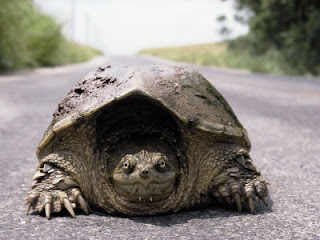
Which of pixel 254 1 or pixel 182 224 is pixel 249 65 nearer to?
pixel 254 1

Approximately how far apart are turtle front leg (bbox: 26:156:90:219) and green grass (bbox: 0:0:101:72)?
31.2 feet

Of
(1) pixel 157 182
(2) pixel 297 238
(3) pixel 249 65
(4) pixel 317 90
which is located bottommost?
(2) pixel 297 238

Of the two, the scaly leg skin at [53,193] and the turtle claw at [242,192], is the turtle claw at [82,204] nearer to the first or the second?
the scaly leg skin at [53,193]

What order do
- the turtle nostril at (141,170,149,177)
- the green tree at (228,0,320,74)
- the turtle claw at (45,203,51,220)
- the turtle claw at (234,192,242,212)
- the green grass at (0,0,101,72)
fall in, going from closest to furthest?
the turtle nostril at (141,170,149,177) < the turtle claw at (45,203,51,220) < the turtle claw at (234,192,242,212) < the green grass at (0,0,101,72) < the green tree at (228,0,320,74)

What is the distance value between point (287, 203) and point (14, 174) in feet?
5.77

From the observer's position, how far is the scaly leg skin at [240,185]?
201cm

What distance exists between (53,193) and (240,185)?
93 cm

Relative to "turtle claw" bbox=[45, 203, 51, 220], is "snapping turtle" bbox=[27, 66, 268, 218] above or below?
above

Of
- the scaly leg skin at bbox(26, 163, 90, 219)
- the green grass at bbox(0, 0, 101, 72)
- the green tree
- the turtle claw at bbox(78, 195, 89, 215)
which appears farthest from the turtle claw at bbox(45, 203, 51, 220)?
the green tree

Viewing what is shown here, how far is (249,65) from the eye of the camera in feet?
55.9

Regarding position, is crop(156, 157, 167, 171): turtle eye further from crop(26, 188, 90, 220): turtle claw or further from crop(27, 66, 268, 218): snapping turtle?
crop(26, 188, 90, 220): turtle claw

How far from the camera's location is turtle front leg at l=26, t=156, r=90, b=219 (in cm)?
190

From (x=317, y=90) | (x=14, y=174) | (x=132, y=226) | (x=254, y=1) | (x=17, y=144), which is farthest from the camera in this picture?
(x=254, y=1)

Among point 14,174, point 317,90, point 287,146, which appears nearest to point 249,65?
point 317,90
